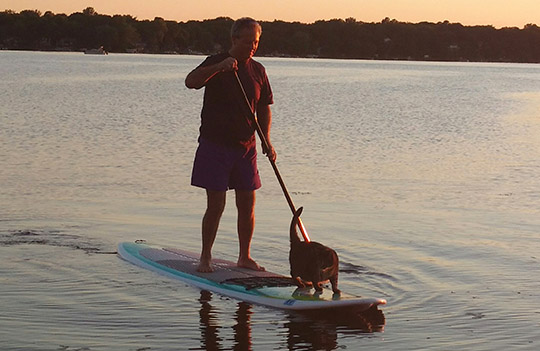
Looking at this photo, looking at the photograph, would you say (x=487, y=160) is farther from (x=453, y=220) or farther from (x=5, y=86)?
(x=5, y=86)

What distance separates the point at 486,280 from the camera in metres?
8.12

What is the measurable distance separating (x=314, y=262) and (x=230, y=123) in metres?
1.17

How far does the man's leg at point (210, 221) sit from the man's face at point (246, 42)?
3.17 ft

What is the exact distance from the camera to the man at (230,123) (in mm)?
7207

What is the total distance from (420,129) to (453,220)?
50.5 feet

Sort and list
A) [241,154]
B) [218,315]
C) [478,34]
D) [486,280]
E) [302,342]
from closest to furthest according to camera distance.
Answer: [302,342], [218,315], [241,154], [486,280], [478,34]

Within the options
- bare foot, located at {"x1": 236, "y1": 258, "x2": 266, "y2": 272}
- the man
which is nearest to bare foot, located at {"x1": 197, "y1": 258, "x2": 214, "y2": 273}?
the man

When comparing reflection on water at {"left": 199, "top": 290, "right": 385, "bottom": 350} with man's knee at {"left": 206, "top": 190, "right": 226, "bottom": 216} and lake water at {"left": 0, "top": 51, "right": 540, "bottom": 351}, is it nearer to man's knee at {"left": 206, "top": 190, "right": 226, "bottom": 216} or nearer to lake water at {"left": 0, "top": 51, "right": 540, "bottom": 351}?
lake water at {"left": 0, "top": 51, "right": 540, "bottom": 351}

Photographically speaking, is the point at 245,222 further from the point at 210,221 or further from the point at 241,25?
the point at 241,25

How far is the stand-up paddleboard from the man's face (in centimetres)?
154

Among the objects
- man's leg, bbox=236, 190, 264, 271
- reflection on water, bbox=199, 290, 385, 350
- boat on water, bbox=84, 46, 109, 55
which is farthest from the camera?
boat on water, bbox=84, 46, 109, 55

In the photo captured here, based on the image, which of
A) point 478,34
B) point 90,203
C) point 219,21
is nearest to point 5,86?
point 90,203

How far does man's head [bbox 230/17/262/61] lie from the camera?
23.6ft

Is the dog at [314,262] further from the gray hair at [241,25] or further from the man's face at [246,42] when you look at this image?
the gray hair at [241,25]
